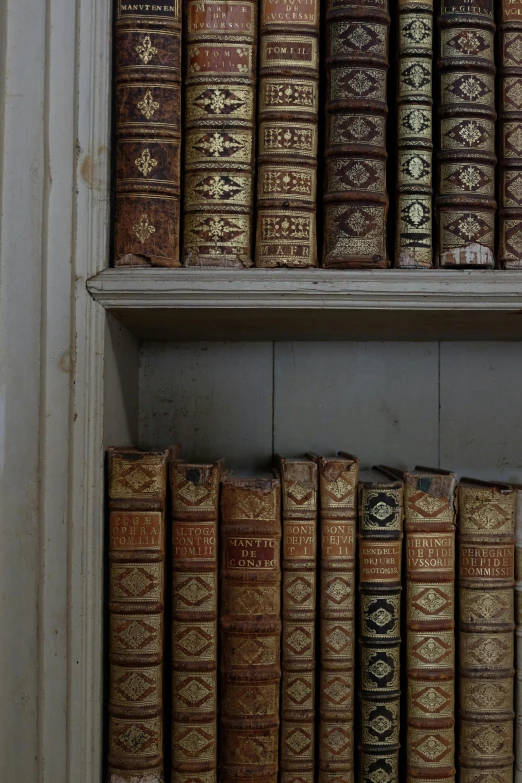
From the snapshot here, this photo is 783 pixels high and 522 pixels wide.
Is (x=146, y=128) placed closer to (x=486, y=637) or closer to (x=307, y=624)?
(x=307, y=624)

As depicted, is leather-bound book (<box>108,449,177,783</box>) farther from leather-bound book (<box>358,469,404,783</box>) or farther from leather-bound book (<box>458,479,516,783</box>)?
leather-bound book (<box>458,479,516,783</box>)

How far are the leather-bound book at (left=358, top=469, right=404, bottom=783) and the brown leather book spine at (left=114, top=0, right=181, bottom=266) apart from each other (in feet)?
1.27

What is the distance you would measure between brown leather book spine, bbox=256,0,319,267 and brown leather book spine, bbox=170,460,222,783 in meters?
0.28

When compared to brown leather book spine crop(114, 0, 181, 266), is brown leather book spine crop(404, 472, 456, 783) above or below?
below

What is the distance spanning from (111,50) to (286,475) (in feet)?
1.77

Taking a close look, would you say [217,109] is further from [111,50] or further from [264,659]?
[264,659]

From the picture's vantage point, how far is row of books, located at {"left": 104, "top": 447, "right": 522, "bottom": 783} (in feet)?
2.69

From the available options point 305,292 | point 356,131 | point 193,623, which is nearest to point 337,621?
Result: point 193,623

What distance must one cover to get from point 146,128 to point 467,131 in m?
0.37

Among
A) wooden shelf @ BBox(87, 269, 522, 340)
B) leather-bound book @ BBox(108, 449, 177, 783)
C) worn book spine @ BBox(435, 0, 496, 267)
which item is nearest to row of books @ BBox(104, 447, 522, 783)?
leather-bound book @ BBox(108, 449, 177, 783)

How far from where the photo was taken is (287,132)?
83cm

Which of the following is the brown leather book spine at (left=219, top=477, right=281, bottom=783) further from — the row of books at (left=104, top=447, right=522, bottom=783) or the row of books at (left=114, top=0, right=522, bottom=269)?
the row of books at (left=114, top=0, right=522, bottom=269)

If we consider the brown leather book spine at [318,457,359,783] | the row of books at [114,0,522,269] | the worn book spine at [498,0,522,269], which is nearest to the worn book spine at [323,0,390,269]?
the row of books at [114,0,522,269]

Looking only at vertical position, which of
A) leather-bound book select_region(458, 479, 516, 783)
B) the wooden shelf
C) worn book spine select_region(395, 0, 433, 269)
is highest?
worn book spine select_region(395, 0, 433, 269)
